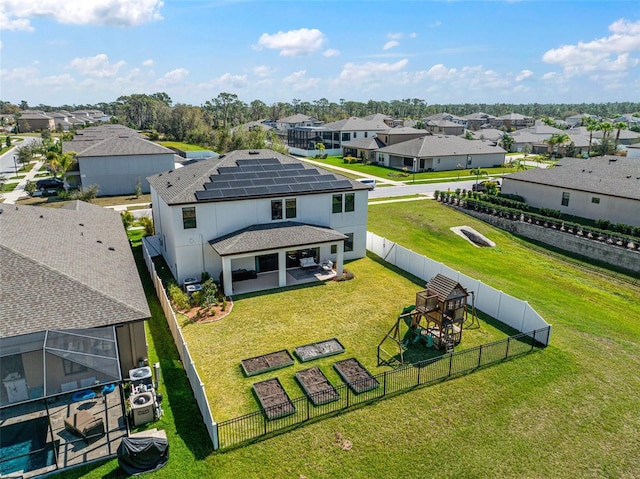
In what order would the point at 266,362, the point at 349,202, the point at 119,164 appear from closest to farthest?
the point at 266,362, the point at 349,202, the point at 119,164

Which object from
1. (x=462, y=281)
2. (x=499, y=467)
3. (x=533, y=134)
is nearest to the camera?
(x=499, y=467)

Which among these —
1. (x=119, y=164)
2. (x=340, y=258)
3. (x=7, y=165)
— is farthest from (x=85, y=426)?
(x=7, y=165)

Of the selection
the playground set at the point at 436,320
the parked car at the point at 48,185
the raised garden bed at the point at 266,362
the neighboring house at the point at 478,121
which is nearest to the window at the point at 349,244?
the playground set at the point at 436,320

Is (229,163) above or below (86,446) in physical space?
above

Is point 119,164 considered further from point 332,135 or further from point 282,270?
point 332,135

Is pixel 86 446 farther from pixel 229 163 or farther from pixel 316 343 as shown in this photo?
pixel 229 163

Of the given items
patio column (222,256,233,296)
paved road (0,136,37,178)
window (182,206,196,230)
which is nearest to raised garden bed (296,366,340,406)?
patio column (222,256,233,296)

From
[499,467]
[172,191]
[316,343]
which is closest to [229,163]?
[172,191]
